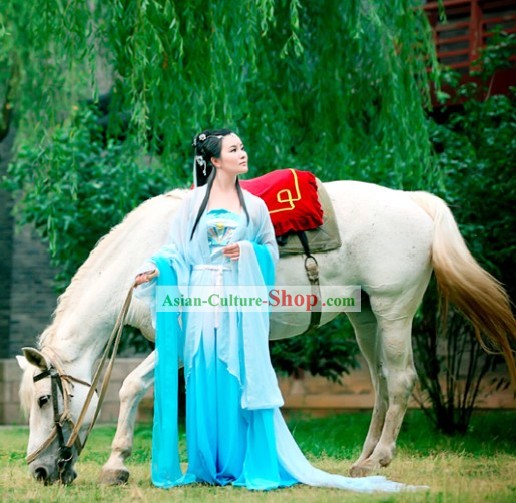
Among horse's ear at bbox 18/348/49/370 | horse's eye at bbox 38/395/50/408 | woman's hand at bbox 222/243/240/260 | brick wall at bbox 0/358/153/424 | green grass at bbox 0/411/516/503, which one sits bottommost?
brick wall at bbox 0/358/153/424

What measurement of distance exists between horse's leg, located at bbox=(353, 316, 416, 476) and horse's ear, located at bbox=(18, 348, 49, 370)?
183cm

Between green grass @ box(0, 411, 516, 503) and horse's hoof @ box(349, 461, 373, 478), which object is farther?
horse's hoof @ box(349, 461, 373, 478)

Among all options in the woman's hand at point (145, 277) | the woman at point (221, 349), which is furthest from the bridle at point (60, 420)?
the woman's hand at point (145, 277)

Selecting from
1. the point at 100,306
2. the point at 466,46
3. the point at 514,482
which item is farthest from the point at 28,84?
the point at 514,482

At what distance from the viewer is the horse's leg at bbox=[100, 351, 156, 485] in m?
5.15

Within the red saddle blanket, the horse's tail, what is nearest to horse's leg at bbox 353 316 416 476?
the horse's tail

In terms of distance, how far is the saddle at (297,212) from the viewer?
18.3ft

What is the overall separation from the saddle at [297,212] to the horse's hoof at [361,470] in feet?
3.97

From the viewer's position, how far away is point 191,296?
513cm

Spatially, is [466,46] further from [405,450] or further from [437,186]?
[405,450]

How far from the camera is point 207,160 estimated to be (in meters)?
5.24

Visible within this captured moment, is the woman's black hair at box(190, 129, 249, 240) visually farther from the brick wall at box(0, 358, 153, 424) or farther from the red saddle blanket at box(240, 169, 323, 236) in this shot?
the brick wall at box(0, 358, 153, 424)

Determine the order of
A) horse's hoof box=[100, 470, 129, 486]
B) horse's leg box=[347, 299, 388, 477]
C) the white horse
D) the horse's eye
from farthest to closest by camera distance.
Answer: horse's leg box=[347, 299, 388, 477], the white horse, the horse's eye, horse's hoof box=[100, 470, 129, 486]

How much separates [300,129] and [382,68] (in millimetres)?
981
